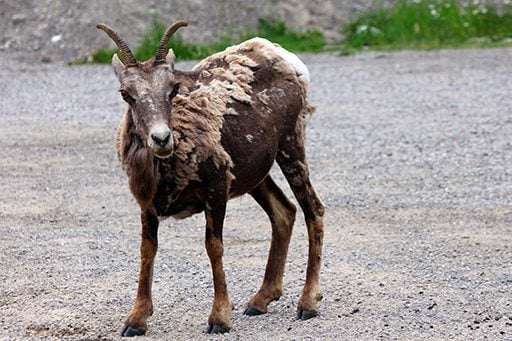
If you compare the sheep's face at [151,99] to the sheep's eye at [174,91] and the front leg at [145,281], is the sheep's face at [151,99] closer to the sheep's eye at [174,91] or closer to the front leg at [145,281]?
the sheep's eye at [174,91]

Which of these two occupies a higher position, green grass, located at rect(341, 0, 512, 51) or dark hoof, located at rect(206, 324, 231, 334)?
dark hoof, located at rect(206, 324, 231, 334)

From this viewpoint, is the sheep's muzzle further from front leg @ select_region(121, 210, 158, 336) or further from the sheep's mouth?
front leg @ select_region(121, 210, 158, 336)

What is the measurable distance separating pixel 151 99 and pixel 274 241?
1.76 metres

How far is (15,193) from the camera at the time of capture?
12477 millimetres

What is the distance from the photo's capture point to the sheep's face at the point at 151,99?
22.9 ft

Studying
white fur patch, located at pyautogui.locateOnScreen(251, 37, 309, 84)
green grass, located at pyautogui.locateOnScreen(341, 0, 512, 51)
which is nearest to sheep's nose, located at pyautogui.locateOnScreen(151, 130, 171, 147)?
white fur patch, located at pyautogui.locateOnScreen(251, 37, 309, 84)

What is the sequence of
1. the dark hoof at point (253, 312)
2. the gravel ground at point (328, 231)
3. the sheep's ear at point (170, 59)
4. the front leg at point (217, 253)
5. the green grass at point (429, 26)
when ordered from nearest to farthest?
the sheep's ear at point (170, 59)
the front leg at point (217, 253)
the gravel ground at point (328, 231)
the dark hoof at point (253, 312)
the green grass at point (429, 26)

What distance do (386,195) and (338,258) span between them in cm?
270

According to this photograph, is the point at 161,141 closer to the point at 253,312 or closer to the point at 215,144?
the point at 215,144

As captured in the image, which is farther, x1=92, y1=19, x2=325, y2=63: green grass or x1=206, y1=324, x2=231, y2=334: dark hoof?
x1=92, y1=19, x2=325, y2=63: green grass

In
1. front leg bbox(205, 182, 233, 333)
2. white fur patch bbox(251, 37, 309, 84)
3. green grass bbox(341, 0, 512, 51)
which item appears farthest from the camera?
green grass bbox(341, 0, 512, 51)

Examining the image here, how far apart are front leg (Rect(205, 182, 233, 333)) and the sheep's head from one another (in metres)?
0.62

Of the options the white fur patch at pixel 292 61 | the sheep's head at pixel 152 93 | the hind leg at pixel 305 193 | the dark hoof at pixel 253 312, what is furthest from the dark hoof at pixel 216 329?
the white fur patch at pixel 292 61

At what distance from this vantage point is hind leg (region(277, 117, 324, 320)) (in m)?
8.20
